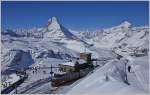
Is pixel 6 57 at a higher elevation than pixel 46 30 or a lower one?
lower

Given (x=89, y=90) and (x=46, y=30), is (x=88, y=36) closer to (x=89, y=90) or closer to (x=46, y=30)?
(x=46, y=30)

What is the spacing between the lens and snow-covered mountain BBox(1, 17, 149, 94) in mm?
10102

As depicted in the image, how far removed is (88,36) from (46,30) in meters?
27.9

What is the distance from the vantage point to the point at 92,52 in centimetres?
8575

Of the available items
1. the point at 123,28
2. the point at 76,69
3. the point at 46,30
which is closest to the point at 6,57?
the point at 76,69

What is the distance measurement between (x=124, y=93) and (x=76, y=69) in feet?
25.5

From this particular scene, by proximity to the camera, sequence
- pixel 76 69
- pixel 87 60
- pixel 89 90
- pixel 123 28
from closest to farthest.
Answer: pixel 89 90
pixel 76 69
pixel 87 60
pixel 123 28

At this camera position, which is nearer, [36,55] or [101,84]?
[101,84]

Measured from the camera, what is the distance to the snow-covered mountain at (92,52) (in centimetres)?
1010

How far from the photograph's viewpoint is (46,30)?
192 meters

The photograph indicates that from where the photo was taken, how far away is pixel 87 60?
61.1 feet

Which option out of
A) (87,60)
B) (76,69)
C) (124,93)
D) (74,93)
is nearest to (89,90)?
(74,93)

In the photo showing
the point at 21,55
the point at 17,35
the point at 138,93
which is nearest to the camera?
the point at 138,93

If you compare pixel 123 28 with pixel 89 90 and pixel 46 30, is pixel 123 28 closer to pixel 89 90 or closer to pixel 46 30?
pixel 46 30
